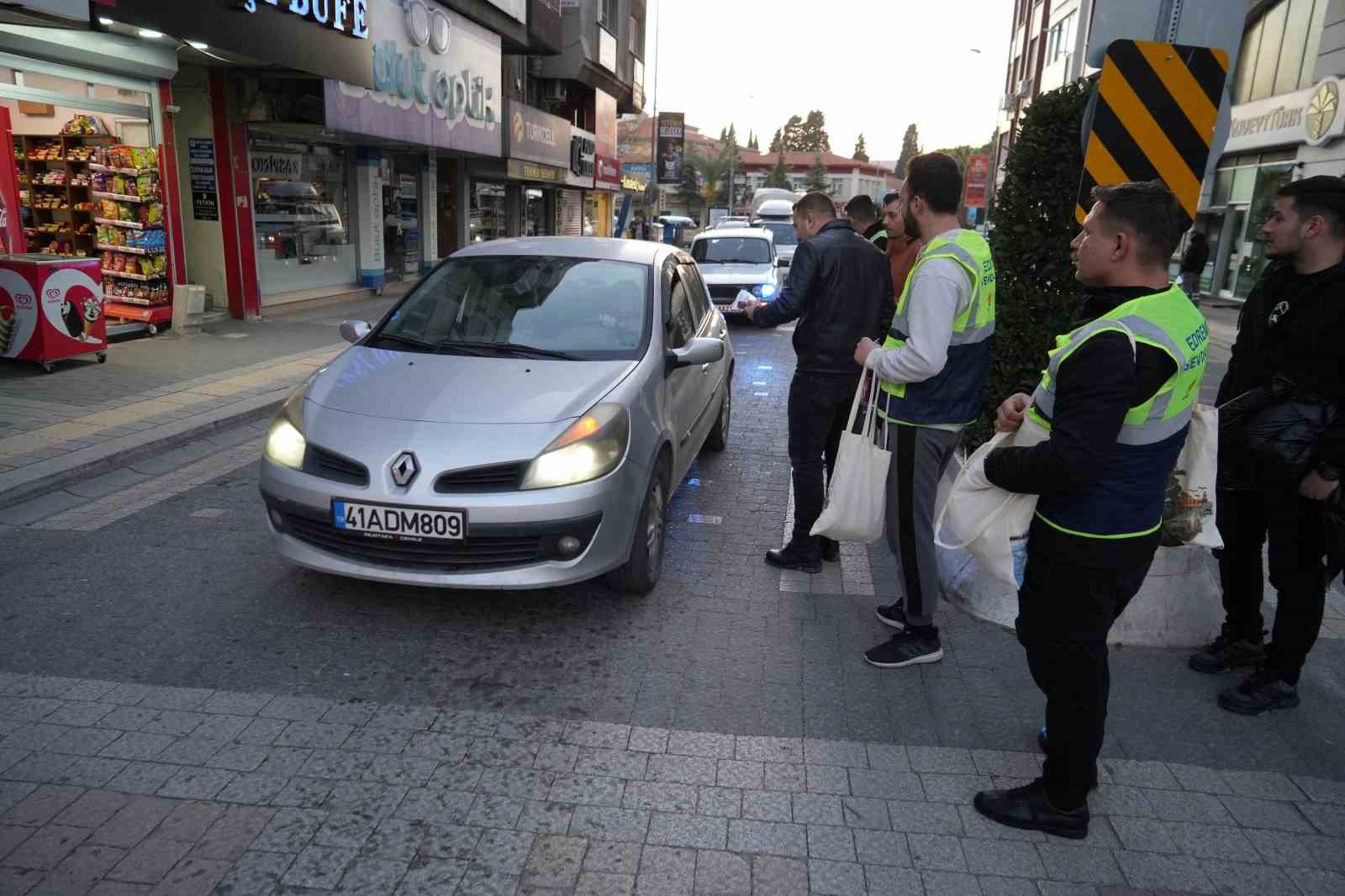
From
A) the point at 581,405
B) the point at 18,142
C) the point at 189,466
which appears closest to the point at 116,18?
the point at 18,142

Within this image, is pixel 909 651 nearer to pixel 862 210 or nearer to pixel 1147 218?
pixel 1147 218

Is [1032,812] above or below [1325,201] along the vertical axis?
below

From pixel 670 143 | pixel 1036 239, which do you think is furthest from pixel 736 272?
pixel 670 143

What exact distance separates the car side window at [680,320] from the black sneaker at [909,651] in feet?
6.49

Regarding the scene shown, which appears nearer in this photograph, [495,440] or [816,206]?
[495,440]

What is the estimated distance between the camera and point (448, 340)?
474 centimetres

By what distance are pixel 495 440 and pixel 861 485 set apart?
5.02 ft

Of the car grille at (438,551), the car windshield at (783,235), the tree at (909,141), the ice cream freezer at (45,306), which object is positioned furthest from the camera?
the tree at (909,141)

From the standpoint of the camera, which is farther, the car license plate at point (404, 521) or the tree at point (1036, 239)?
the tree at point (1036, 239)

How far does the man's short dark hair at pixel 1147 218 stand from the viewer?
2.39 m

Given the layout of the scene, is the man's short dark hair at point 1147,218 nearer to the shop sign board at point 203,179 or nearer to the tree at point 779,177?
the shop sign board at point 203,179

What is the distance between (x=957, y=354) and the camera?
3.55 metres

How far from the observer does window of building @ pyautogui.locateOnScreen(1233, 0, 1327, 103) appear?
62.3 ft

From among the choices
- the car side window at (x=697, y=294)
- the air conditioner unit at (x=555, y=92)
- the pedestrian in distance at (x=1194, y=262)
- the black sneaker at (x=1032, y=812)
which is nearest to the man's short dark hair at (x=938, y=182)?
the black sneaker at (x=1032, y=812)
